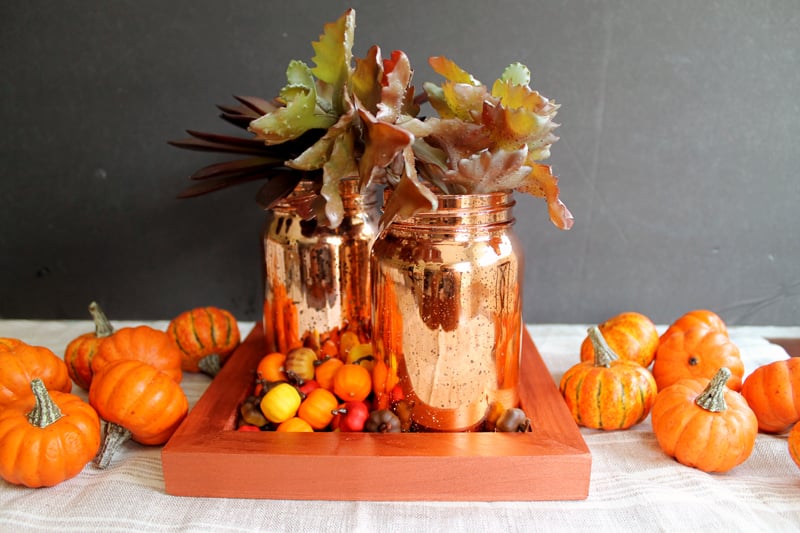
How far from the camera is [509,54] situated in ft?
3.38

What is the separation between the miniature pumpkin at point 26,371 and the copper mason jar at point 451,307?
0.44 metres

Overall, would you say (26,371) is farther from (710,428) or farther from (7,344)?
(710,428)

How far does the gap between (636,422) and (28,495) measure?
2.37 ft

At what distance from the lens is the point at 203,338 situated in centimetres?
88

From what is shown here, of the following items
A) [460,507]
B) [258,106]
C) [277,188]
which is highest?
[258,106]

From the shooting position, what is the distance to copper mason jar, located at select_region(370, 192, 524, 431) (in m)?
0.59

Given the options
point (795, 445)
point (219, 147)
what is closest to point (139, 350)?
point (219, 147)

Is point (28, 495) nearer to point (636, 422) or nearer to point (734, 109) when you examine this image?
point (636, 422)

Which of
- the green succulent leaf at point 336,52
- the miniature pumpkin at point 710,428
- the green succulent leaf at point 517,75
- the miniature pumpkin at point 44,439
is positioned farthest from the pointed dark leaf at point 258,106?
the miniature pumpkin at point 710,428

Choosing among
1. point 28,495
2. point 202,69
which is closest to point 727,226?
point 202,69

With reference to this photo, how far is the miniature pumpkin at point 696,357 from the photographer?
0.77 m

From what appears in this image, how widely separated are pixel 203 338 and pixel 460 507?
507mm

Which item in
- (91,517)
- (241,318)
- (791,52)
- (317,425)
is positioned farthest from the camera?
(241,318)

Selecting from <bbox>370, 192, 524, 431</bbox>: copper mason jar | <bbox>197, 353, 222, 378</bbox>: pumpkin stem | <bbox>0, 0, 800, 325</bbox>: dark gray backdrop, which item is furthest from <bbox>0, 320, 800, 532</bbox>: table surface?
<bbox>0, 0, 800, 325</bbox>: dark gray backdrop
